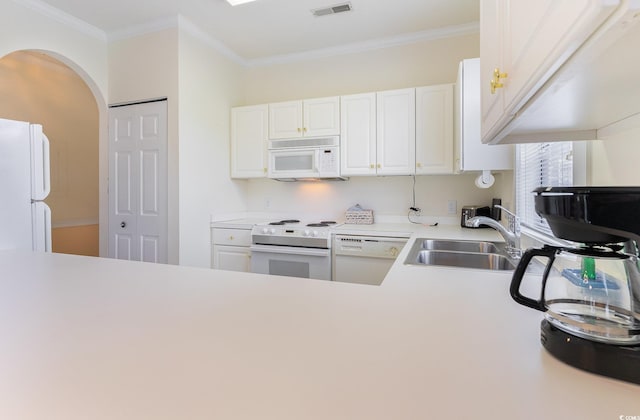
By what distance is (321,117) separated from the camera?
314 cm

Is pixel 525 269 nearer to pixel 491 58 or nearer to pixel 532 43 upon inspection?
pixel 532 43

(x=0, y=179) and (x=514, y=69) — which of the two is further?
(x=0, y=179)

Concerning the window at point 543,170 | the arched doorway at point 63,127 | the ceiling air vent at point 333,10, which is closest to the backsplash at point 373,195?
→ the window at point 543,170

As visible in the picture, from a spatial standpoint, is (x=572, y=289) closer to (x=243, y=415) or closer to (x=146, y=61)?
(x=243, y=415)

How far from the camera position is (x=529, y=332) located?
70 cm

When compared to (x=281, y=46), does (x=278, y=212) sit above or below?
below

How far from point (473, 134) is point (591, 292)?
190 centimetres

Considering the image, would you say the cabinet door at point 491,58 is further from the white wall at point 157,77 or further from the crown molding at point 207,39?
the crown molding at point 207,39

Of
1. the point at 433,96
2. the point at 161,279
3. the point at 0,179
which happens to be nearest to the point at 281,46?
the point at 433,96

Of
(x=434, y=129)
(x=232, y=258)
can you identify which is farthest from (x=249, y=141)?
(x=434, y=129)

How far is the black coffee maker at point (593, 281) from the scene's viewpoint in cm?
51

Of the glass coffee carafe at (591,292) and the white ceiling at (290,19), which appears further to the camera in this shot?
the white ceiling at (290,19)

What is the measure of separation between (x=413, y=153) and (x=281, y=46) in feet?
5.86

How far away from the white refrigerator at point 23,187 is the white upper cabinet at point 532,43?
297cm
